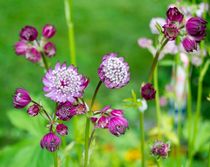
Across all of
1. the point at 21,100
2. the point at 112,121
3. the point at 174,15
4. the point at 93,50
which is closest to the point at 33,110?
the point at 21,100

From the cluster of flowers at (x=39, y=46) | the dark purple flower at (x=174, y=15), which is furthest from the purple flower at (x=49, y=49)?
the dark purple flower at (x=174, y=15)

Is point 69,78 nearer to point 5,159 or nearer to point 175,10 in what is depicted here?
point 175,10

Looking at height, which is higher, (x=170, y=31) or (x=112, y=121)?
(x=170, y=31)

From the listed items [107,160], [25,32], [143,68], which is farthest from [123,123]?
[143,68]

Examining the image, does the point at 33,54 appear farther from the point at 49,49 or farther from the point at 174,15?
the point at 174,15

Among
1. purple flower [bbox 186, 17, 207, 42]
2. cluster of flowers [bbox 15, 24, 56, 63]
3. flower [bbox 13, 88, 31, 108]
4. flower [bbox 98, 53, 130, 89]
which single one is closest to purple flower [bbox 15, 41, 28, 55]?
cluster of flowers [bbox 15, 24, 56, 63]

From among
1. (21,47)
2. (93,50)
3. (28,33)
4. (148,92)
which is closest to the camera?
(148,92)

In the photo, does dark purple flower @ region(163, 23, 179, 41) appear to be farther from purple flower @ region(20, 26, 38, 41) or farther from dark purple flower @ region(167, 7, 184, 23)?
purple flower @ region(20, 26, 38, 41)
